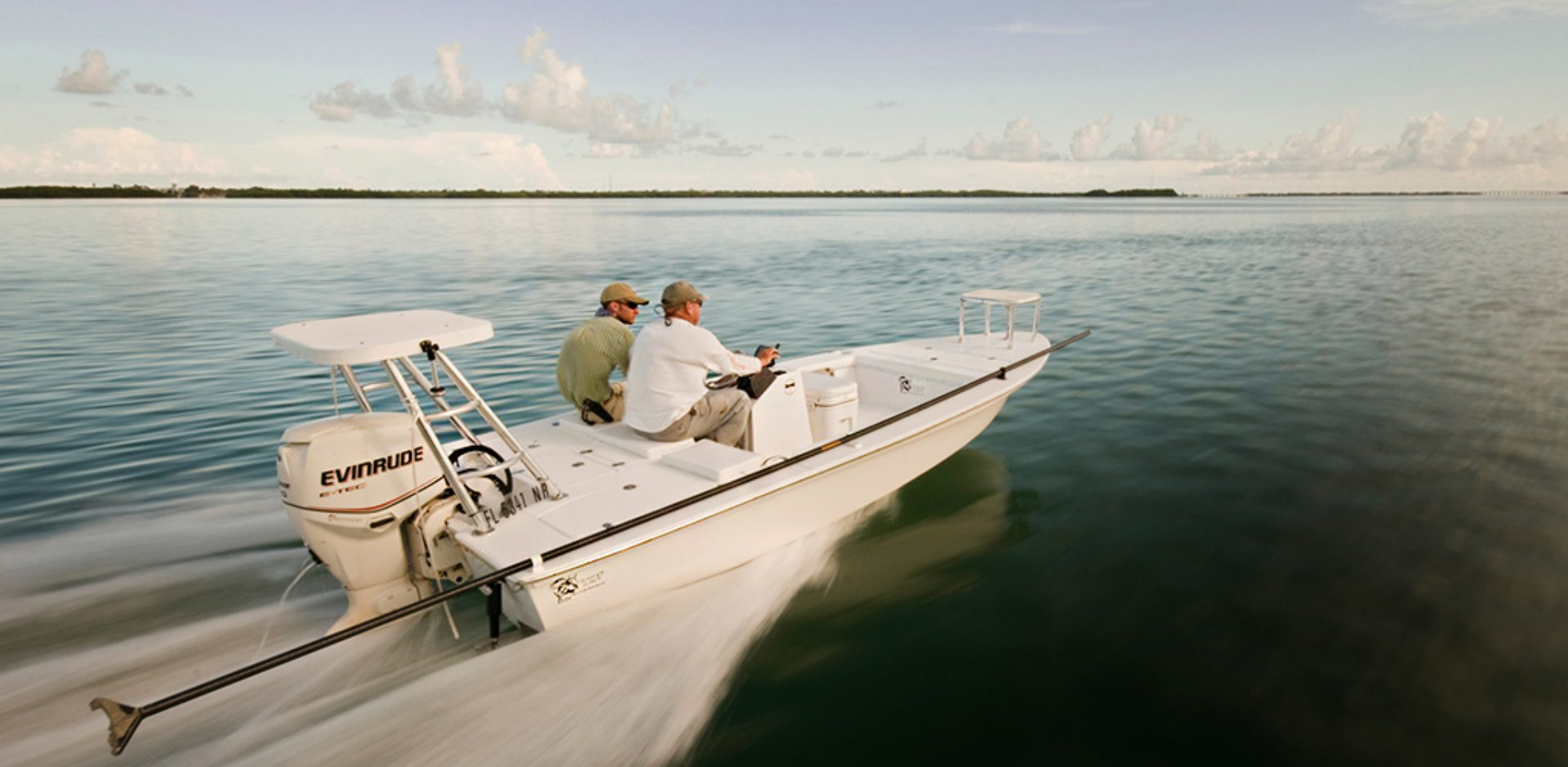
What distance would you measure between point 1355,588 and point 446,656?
19.1ft

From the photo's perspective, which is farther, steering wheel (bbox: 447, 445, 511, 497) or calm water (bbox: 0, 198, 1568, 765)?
steering wheel (bbox: 447, 445, 511, 497)

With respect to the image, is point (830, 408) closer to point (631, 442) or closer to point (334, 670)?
point (631, 442)

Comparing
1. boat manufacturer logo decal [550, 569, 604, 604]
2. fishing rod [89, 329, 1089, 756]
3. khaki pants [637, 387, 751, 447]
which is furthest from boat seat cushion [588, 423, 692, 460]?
boat manufacturer logo decal [550, 569, 604, 604]

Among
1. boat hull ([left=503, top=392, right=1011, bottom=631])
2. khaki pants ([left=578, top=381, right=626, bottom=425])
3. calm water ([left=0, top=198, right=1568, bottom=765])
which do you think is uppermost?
khaki pants ([left=578, top=381, right=626, bottom=425])

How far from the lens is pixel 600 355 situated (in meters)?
5.71

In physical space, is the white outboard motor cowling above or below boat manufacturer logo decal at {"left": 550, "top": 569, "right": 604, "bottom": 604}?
above

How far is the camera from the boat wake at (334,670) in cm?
391

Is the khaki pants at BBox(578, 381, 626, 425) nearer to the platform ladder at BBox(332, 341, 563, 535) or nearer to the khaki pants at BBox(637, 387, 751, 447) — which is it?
the khaki pants at BBox(637, 387, 751, 447)

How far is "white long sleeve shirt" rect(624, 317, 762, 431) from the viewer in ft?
16.9

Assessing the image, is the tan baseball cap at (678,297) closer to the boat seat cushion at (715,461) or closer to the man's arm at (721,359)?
the man's arm at (721,359)

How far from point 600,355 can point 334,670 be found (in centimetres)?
255

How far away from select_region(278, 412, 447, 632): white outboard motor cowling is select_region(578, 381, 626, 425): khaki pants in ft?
5.51

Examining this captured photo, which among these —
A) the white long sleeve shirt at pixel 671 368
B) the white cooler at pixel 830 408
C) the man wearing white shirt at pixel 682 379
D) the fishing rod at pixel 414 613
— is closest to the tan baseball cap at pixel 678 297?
the man wearing white shirt at pixel 682 379

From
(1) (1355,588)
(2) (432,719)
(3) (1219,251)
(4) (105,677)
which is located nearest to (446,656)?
(2) (432,719)
